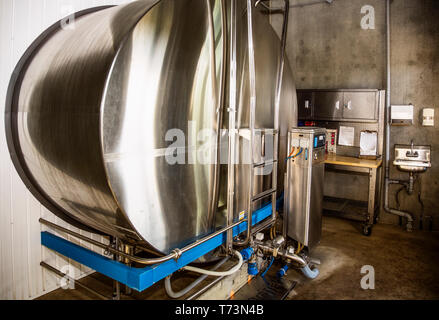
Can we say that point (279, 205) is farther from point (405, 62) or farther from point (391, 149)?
point (405, 62)

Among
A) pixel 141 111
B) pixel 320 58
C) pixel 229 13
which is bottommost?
pixel 141 111

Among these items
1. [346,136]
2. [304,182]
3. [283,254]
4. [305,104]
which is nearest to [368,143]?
[346,136]

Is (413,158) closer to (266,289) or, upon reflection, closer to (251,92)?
(266,289)

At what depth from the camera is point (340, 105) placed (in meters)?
4.62

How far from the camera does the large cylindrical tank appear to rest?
1483 millimetres

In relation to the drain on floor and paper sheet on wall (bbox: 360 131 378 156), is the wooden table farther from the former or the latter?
the drain on floor

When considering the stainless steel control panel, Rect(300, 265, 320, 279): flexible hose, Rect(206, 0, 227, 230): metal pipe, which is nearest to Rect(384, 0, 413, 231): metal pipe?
the stainless steel control panel

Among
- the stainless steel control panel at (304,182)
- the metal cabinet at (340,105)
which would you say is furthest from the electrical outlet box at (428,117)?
the stainless steel control panel at (304,182)

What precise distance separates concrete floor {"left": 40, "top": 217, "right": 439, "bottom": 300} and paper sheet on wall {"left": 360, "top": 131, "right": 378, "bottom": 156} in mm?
1008

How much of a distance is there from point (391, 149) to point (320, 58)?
166cm

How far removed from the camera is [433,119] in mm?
4145

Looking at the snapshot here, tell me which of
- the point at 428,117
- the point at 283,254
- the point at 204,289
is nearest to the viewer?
the point at 204,289

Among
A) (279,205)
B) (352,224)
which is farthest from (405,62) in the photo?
(279,205)

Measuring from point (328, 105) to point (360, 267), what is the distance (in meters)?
2.36
